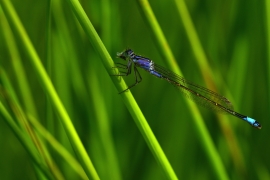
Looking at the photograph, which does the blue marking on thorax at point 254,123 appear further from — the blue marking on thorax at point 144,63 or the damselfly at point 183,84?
the blue marking on thorax at point 144,63

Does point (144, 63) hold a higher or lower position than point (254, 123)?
higher

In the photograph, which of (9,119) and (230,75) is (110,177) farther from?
(230,75)

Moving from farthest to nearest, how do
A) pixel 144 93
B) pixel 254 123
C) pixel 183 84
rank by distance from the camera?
pixel 144 93 < pixel 183 84 < pixel 254 123

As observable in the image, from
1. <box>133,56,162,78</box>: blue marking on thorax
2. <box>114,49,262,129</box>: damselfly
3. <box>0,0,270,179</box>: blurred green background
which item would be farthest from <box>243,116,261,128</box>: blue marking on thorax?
<box>133,56,162,78</box>: blue marking on thorax

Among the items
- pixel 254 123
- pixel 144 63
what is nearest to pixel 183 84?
pixel 144 63

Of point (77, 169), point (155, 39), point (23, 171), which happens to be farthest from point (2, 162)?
point (155, 39)

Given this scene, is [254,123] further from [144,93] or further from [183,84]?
[144,93]

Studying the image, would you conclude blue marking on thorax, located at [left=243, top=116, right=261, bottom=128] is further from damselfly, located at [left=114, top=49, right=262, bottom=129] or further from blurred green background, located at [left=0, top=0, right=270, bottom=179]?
blurred green background, located at [left=0, top=0, right=270, bottom=179]

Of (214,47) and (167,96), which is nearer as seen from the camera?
(214,47)

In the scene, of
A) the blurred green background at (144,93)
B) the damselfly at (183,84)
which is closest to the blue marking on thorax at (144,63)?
the damselfly at (183,84)
